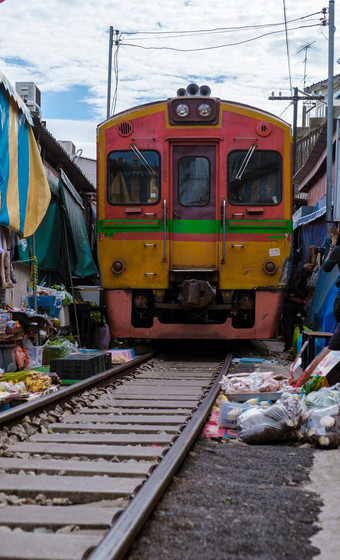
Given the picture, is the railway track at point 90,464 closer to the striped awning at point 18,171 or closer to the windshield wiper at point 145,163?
the striped awning at point 18,171

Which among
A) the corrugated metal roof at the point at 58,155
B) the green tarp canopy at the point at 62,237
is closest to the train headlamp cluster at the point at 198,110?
the corrugated metal roof at the point at 58,155

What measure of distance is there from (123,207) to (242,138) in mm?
2011

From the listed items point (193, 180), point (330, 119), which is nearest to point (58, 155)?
point (193, 180)

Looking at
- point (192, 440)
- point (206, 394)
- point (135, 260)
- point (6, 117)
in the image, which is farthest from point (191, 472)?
point (135, 260)

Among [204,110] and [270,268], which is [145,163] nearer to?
[204,110]

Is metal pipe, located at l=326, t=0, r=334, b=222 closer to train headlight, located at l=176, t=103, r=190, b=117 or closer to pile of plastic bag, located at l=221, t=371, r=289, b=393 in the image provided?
train headlight, located at l=176, t=103, r=190, b=117

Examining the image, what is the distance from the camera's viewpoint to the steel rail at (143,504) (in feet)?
8.63

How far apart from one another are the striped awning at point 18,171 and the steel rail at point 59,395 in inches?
82.8

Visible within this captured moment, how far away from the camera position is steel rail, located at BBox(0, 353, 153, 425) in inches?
204

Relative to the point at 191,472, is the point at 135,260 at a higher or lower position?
higher

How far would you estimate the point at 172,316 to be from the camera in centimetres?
1106

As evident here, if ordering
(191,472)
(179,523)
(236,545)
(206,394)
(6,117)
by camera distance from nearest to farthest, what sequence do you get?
(236,545)
(179,523)
(191,472)
(206,394)
(6,117)

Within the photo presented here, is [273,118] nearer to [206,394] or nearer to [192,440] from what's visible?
[206,394]

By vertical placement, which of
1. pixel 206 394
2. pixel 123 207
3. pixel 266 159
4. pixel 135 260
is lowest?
pixel 206 394
